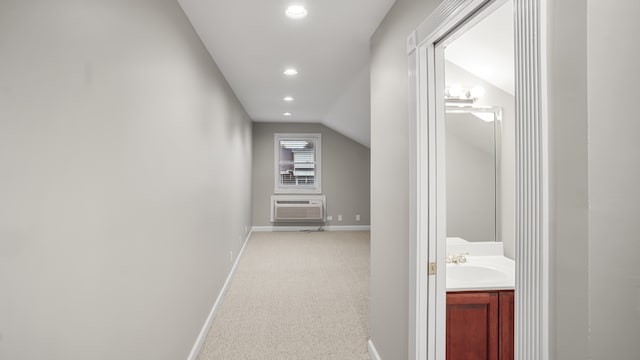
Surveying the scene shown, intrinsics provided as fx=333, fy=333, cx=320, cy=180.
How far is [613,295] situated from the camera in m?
0.74

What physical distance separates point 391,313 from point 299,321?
1.24 metres

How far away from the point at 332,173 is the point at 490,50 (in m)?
5.63

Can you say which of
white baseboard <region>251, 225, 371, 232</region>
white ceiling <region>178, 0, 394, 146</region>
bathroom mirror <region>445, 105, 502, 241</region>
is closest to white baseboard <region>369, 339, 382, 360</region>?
bathroom mirror <region>445, 105, 502, 241</region>

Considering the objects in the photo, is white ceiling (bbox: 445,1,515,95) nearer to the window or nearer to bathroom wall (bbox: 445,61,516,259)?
bathroom wall (bbox: 445,61,516,259)

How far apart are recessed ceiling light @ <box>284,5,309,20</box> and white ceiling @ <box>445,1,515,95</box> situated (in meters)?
1.01

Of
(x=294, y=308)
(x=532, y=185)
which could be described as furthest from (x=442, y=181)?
(x=294, y=308)

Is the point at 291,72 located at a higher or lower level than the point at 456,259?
higher

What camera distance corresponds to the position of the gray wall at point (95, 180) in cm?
84

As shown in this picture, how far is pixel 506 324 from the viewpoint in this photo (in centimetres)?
187

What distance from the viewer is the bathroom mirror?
2.38 meters

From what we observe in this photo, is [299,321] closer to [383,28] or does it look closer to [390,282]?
[390,282]

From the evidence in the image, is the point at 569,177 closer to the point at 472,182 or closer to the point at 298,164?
the point at 472,182

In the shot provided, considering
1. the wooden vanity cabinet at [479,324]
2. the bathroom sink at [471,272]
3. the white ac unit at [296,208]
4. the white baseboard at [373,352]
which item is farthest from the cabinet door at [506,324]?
the white ac unit at [296,208]

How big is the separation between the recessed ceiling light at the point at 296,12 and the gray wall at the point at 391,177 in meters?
0.54
